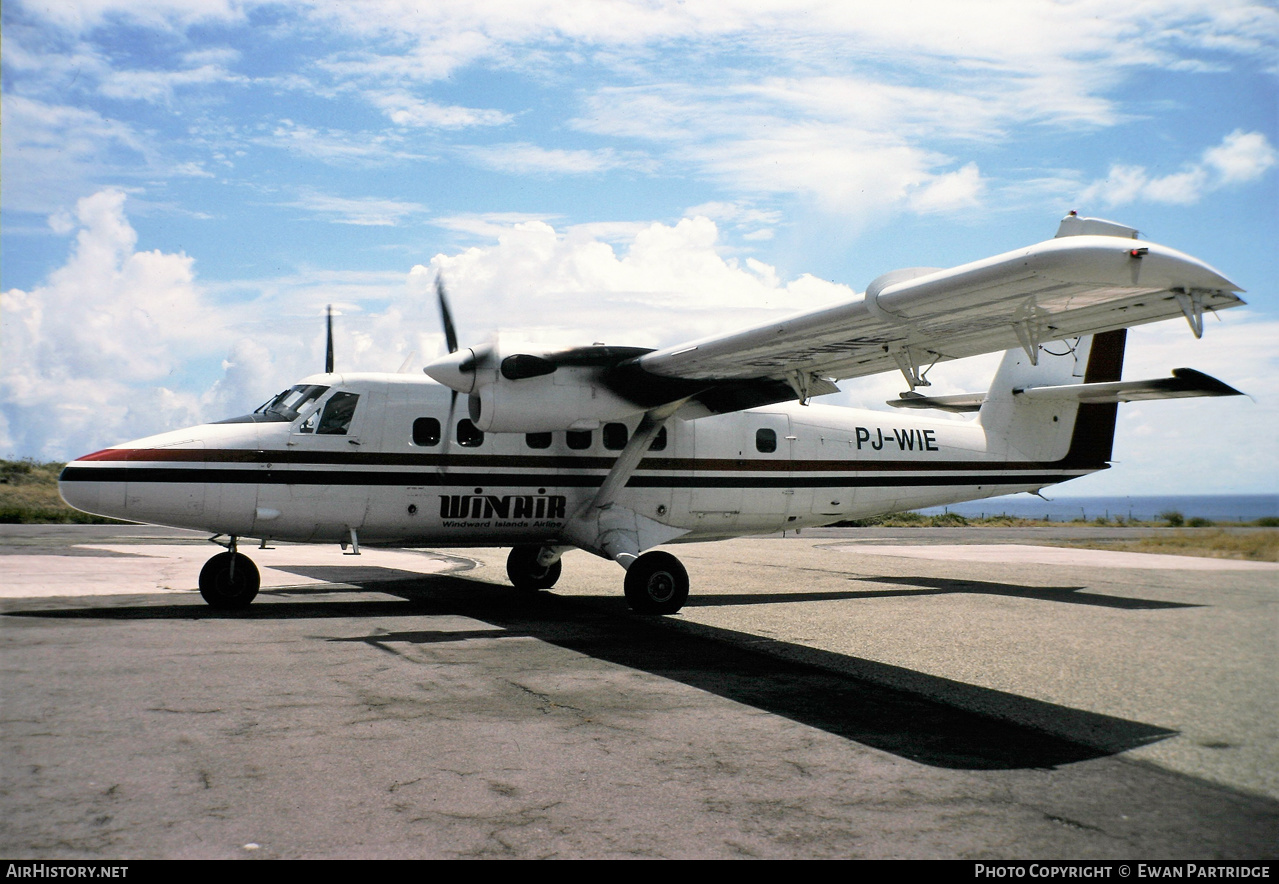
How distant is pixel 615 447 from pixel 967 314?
6.01 m

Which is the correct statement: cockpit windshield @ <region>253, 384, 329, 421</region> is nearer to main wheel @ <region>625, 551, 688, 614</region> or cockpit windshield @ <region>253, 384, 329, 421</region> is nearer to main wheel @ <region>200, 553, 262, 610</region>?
main wheel @ <region>200, 553, 262, 610</region>

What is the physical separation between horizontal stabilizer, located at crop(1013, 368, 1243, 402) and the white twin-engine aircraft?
0.04 meters

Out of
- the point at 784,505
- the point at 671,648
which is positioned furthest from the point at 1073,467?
the point at 671,648

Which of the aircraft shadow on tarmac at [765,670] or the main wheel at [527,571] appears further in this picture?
the main wheel at [527,571]

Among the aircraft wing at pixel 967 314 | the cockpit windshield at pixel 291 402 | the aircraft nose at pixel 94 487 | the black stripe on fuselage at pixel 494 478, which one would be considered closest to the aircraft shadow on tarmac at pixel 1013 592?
the black stripe on fuselage at pixel 494 478

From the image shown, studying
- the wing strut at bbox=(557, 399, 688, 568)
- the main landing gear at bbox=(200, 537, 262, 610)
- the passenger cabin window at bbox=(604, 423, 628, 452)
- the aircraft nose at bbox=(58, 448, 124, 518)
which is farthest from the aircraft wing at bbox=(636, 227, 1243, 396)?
the aircraft nose at bbox=(58, 448, 124, 518)

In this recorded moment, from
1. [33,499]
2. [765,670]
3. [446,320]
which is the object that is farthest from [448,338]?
[33,499]

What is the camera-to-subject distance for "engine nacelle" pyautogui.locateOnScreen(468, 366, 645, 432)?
34.2 ft

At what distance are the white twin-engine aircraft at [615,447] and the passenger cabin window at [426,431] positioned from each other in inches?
1.2

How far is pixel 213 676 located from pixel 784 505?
9.07 meters

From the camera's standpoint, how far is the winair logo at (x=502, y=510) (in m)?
12.0

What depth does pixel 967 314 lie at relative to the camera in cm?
806

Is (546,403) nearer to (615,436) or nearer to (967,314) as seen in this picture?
(615,436)

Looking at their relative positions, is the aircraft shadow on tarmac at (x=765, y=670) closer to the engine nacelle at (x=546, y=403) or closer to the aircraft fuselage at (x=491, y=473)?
the aircraft fuselage at (x=491, y=473)
